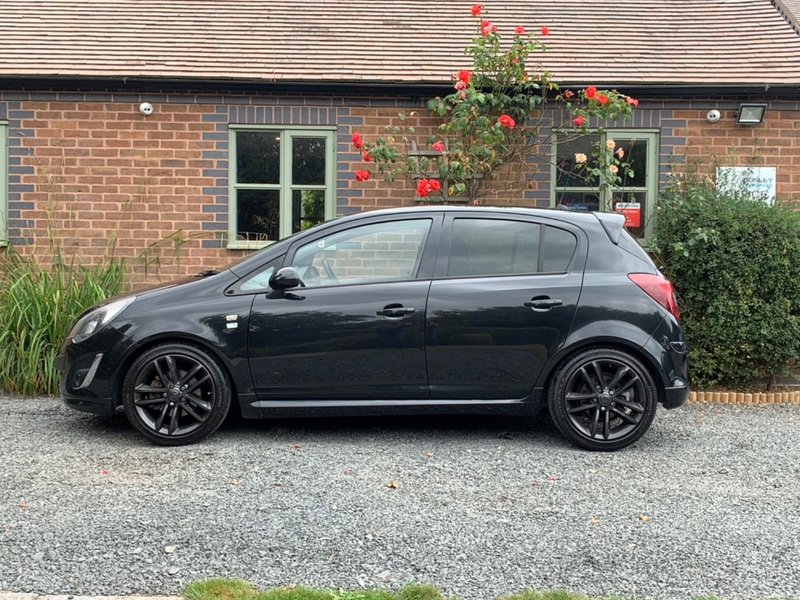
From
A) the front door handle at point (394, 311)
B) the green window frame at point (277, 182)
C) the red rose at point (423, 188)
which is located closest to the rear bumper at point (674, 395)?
the front door handle at point (394, 311)

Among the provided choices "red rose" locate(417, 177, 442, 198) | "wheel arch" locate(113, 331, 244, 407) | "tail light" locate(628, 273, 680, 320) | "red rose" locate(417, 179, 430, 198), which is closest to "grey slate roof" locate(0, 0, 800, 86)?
"red rose" locate(417, 177, 442, 198)

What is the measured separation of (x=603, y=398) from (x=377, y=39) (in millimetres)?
5806

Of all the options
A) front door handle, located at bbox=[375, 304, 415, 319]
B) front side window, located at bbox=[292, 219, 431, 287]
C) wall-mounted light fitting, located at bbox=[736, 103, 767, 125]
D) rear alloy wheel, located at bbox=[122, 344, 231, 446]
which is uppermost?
wall-mounted light fitting, located at bbox=[736, 103, 767, 125]

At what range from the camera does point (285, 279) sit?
16.5 feet

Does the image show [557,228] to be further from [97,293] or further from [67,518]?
[97,293]

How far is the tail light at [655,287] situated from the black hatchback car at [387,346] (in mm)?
16

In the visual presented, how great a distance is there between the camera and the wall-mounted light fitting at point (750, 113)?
8211mm

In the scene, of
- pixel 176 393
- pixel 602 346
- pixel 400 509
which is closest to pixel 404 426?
pixel 602 346

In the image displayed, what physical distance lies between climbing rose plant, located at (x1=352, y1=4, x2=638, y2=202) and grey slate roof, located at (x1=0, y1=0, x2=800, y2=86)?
528 millimetres

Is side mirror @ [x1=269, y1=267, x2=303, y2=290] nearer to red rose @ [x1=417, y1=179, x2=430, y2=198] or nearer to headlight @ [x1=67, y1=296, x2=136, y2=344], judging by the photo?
headlight @ [x1=67, y1=296, x2=136, y2=344]

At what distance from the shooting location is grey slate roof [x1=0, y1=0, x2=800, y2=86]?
839 centimetres

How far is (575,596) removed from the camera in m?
3.05

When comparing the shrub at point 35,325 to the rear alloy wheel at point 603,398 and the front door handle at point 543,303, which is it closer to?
the front door handle at point 543,303

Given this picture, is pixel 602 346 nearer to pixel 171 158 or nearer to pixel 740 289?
pixel 740 289
